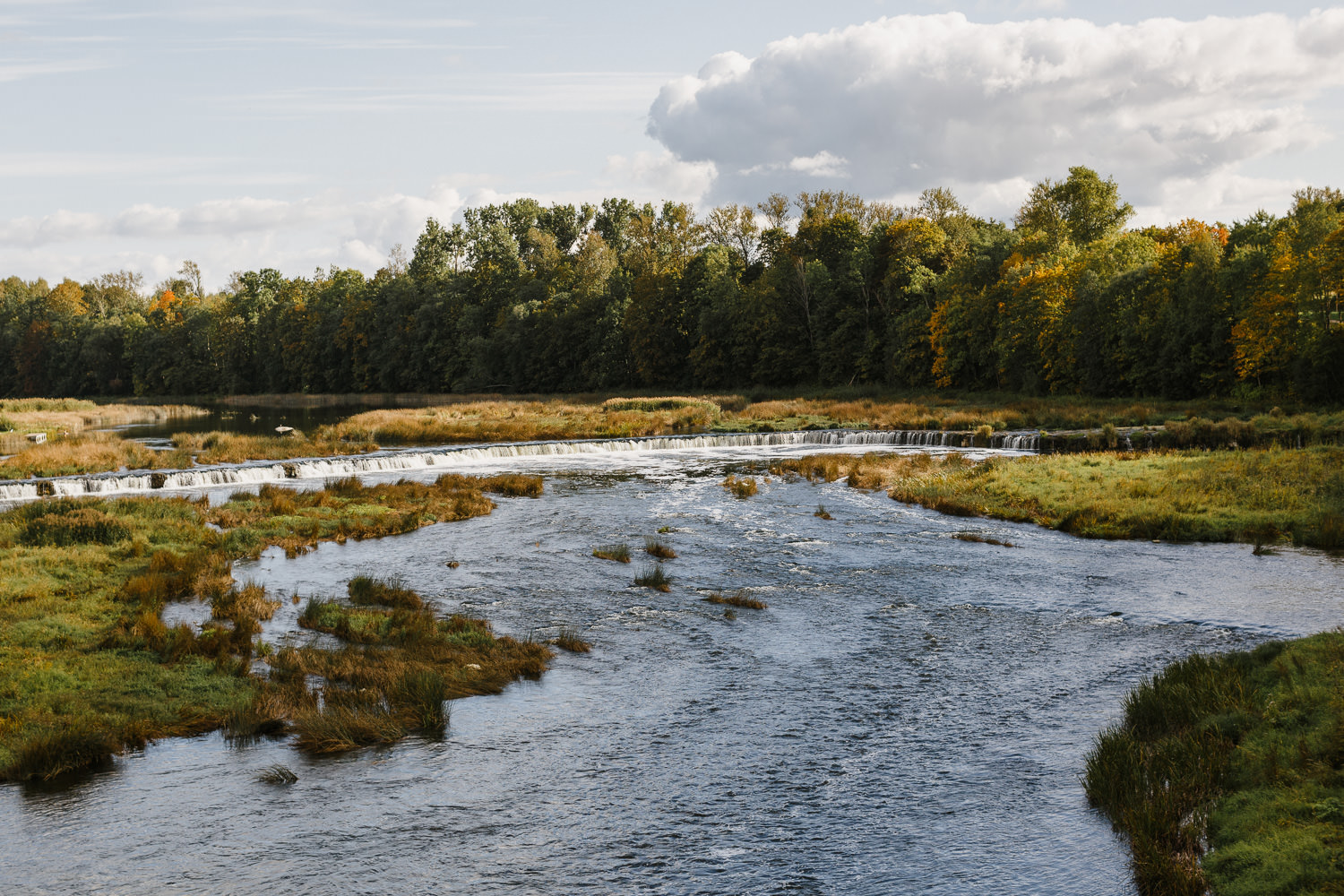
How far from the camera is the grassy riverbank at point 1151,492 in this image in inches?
810

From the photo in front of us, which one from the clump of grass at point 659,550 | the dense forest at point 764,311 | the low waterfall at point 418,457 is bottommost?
the clump of grass at point 659,550

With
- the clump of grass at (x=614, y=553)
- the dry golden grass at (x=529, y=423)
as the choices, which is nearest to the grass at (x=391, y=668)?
the clump of grass at (x=614, y=553)

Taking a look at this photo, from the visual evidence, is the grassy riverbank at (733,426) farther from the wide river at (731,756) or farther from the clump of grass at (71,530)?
the wide river at (731,756)

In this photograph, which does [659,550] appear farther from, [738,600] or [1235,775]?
[1235,775]

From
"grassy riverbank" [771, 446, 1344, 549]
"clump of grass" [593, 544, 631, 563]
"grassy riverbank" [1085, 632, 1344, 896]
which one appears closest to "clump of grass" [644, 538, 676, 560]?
"clump of grass" [593, 544, 631, 563]

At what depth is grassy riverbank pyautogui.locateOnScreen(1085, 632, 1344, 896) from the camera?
688 cm

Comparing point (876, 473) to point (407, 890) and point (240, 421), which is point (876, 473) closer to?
point (407, 890)

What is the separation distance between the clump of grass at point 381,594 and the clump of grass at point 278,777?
587 cm

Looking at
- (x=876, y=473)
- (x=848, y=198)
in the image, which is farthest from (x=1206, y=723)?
(x=848, y=198)

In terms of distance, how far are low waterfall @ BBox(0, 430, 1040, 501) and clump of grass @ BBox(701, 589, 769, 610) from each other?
75.1ft

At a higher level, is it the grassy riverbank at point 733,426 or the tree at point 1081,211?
the tree at point 1081,211

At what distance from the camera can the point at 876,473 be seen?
1241 inches

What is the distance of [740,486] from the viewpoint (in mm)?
30297

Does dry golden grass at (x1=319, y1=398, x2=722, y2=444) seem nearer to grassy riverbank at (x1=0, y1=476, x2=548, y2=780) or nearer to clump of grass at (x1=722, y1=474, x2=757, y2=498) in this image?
clump of grass at (x1=722, y1=474, x2=757, y2=498)
